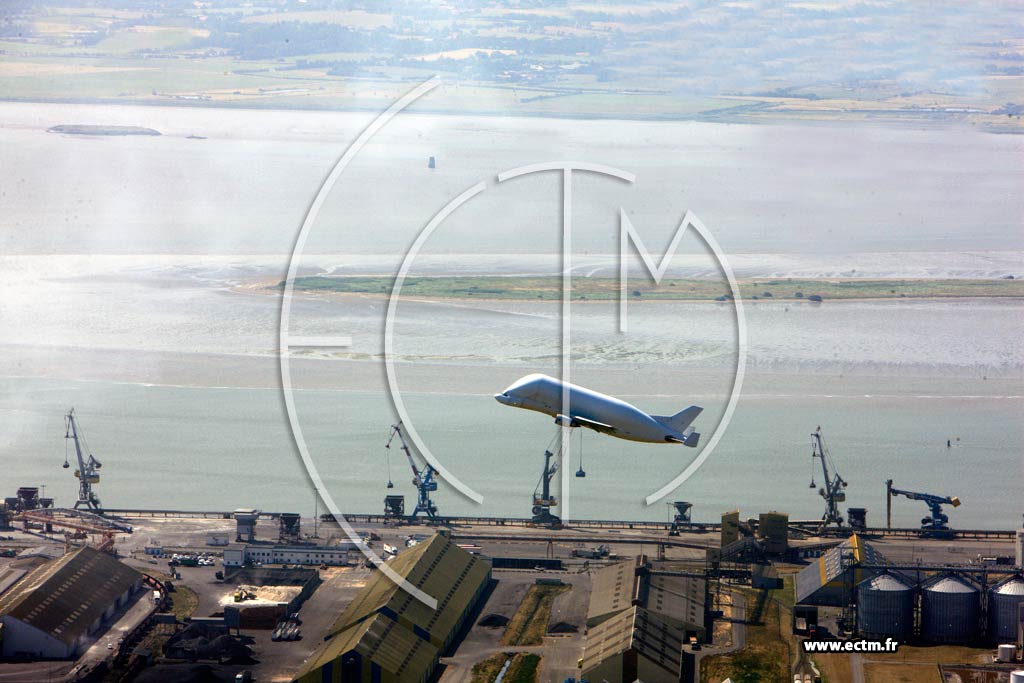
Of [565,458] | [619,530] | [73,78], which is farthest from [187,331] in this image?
[73,78]

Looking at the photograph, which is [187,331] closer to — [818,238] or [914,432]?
[914,432]

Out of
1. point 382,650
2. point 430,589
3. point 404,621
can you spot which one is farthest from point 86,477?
point 382,650

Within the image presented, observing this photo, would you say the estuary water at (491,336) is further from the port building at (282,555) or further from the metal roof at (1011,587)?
the metal roof at (1011,587)

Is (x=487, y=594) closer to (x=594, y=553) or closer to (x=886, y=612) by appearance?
(x=594, y=553)

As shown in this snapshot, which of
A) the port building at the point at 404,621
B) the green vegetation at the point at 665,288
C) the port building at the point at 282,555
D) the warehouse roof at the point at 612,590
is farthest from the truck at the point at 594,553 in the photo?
the green vegetation at the point at 665,288

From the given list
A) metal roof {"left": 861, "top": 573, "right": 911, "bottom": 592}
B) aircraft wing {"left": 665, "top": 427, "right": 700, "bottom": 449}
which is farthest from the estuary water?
aircraft wing {"left": 665, "top": 427, "right": 700, "bottom": 449}

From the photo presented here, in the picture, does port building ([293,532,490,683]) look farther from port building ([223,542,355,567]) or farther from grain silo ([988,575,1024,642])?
grain silo ([988,575,1024,642])
